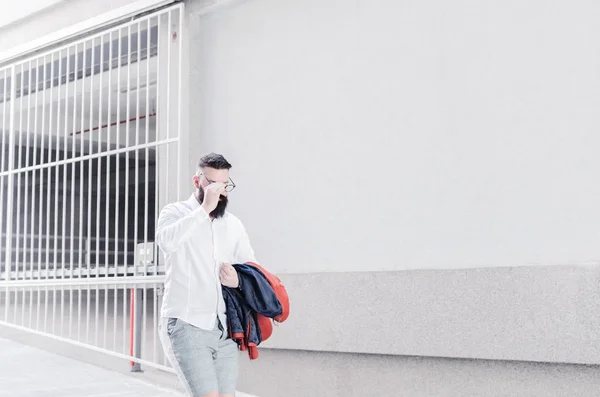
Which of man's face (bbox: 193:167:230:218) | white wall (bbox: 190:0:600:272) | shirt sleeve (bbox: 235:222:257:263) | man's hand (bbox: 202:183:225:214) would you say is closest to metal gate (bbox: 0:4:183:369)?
white wall (bbox: 190:0:600:272)

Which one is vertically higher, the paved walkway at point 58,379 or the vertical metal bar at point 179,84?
the vertical metal bar at point 179,84

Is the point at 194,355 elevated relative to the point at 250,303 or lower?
lower

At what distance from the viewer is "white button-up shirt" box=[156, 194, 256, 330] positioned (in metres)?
2.93

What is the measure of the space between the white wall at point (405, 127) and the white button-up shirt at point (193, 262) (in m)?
1.83

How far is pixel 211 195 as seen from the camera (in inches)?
116

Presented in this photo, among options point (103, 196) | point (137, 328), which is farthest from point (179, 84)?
point (137, 328)

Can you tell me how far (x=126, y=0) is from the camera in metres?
6.34

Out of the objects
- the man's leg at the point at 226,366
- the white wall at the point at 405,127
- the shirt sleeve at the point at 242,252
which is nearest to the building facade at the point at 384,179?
the white wall at the point at 405,127

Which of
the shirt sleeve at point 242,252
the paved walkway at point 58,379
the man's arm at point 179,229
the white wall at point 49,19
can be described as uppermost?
the white wall at point 49,19

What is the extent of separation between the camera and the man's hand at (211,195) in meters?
2.94

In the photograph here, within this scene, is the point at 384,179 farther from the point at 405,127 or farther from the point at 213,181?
the point at 213,181

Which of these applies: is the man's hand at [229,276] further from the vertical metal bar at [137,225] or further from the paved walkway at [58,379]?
the vertical metal bar at [137,225]

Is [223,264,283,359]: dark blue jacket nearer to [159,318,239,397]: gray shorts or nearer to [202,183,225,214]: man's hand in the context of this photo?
[159,318,239,397]: gray shorts

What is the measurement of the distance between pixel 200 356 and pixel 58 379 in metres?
2.90
